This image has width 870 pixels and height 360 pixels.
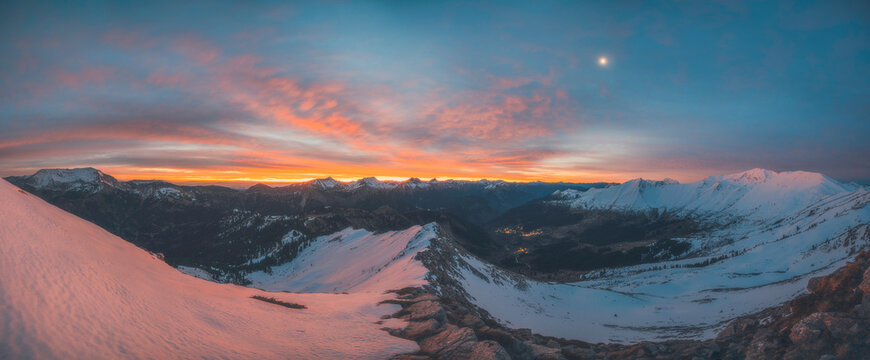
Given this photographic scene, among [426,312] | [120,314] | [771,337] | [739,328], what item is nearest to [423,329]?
[426,312]

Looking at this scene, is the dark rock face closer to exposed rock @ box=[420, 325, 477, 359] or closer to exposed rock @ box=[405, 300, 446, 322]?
exposed rock @ box=[420, 325, 477, 359]

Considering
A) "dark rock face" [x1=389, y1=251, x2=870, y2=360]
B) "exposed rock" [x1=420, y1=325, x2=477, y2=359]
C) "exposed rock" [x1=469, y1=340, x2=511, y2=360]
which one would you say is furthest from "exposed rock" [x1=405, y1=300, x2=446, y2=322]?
"exposed rock" [x1=469, y1=340, x2=511, y2=360]

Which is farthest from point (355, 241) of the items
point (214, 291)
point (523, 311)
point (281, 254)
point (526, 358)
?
point (526, 358)

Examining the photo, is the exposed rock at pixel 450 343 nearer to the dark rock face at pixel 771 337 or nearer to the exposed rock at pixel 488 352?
the dark rock face at pixel 771 337

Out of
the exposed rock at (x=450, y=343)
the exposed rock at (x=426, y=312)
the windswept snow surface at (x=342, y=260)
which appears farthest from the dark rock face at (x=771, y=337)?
the windswept snow surface at (x=342, y=260)

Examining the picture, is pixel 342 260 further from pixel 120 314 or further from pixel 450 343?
pixel 450 343

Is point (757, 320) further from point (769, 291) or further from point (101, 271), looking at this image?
point (769, 291)
